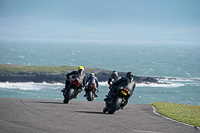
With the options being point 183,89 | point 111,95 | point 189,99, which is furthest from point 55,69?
point 111,95

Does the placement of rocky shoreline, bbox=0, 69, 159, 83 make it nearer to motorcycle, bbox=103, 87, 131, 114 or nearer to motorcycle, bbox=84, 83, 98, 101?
motorcycle, bbox=84, 83, 98, 101

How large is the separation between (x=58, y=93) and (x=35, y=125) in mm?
78435

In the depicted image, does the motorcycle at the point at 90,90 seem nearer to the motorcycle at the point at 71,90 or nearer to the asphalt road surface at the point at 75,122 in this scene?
the motorcycle at the point at 71,90

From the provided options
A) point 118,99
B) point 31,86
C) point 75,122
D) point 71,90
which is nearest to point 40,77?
point 31,86

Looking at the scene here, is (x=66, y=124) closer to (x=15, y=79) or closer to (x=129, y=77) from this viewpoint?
(x=129, y=77)

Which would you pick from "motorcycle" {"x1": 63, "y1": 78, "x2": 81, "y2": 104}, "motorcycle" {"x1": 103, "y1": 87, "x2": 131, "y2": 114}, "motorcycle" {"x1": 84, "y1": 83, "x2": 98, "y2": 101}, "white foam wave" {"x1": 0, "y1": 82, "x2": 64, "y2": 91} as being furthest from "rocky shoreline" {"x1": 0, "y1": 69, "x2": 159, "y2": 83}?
"motorcycle" {"x1": 103, "y1": 87, "x2": 131, "y2": 114}

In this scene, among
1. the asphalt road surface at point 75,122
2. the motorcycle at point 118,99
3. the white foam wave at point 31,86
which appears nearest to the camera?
the asphalt road surface at point 75,122

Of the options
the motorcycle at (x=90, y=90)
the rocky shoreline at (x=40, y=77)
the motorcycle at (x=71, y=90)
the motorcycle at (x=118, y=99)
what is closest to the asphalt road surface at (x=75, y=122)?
the motorcycle at (x=118, y=99)

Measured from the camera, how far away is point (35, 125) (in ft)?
37.7

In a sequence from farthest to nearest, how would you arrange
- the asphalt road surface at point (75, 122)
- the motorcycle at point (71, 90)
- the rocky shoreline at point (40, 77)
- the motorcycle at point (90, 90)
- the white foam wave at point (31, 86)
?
the rocky shoreline at point (40, 77) < the white foam wave at point (31, 86) < the motorcycle at point (90, 90) < the motorcycle at point (71, 90) < the asphalt road surface at point (75, 122)

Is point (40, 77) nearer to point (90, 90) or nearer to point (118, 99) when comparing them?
point (90, 90)

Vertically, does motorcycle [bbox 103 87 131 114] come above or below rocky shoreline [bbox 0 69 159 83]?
above

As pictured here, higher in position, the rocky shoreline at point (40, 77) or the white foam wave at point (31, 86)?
the rocky shoreline at point (40, 77)

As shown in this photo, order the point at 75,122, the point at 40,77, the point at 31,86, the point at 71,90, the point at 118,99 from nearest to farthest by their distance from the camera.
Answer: the point at 75,122
the point at 118,99
the point at 71,90
the point at 31,86
the point at 40,77
